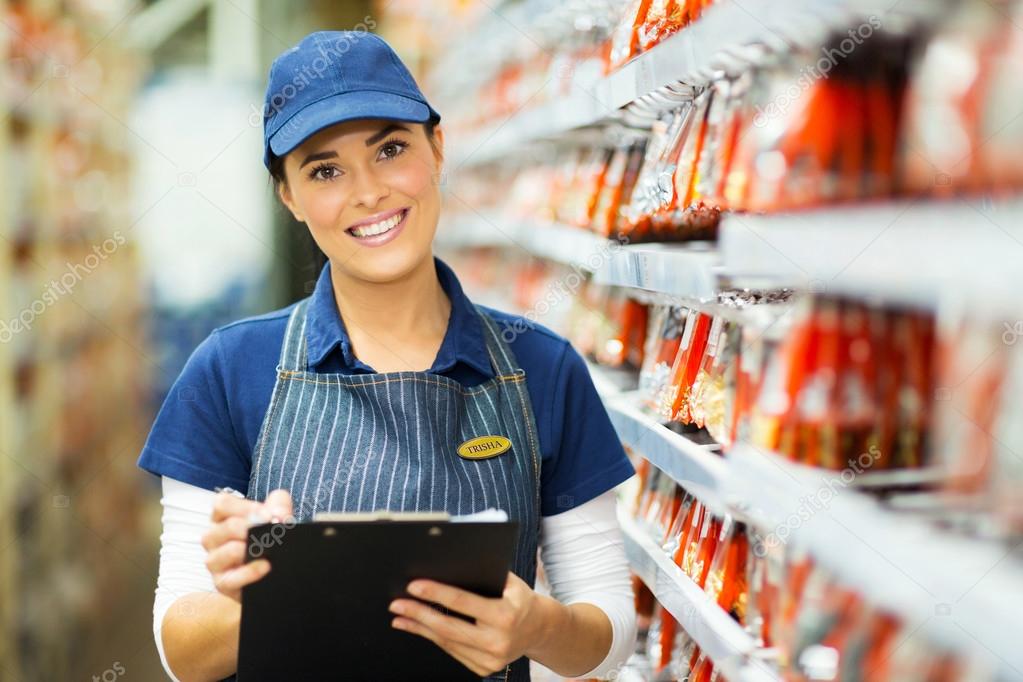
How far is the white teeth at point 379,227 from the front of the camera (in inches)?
63.7

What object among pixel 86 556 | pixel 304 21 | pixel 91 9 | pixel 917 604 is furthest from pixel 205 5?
pixel 917 604

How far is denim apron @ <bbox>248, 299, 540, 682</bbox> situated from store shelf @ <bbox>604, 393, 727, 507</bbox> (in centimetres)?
22

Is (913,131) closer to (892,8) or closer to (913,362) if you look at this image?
(892,8)

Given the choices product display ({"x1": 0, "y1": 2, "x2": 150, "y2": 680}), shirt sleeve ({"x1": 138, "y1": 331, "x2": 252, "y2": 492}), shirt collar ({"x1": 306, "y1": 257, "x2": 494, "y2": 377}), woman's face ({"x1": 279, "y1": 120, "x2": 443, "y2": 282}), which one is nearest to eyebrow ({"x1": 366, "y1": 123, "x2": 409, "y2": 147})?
woman's face ({"x1": 279, "y1": 120, "x2": 443, "y2": 282})

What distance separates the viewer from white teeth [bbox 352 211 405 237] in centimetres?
162

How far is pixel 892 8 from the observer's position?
0.93m

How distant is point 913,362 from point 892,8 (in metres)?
0.35

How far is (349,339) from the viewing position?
170 centimetres

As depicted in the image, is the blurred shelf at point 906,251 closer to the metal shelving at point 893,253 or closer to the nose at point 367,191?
the metal shelving at point 893,253

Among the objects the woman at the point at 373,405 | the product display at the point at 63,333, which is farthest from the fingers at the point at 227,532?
the product display at the point at 63,333

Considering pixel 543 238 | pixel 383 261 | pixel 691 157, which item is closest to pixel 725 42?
pixel 691 157

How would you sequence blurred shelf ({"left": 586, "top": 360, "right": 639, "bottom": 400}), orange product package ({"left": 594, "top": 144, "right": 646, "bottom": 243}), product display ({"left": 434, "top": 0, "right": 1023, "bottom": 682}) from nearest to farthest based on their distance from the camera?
product display ({"left": 434, "top": 0, "right": 1023, "bottom": 682}) < blurred shelf ({"left": 586, "top": 360, "right": 639, "bottom": 400}) < orange product package ({"left": 594, "top": 144, "right": 646, "bottom": 243})

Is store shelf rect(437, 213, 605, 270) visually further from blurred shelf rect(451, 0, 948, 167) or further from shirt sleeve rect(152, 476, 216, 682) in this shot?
shirt sleeve rect(152, 476, 216, 682)

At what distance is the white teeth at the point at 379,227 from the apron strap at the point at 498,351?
0.81 ft
